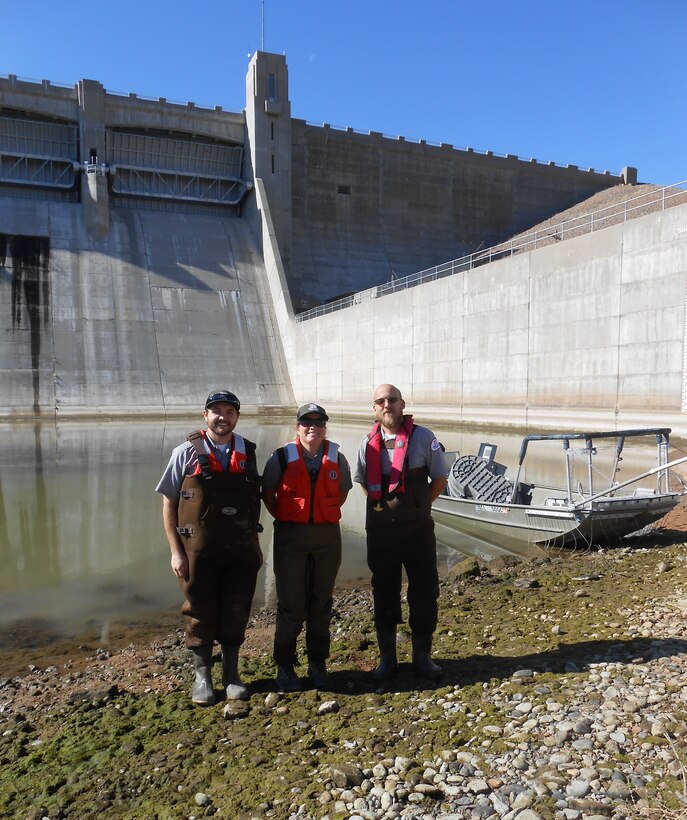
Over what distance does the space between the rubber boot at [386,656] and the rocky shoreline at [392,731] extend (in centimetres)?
9

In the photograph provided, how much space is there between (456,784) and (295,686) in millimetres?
1446

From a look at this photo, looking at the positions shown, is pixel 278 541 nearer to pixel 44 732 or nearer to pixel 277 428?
pixel 44 732

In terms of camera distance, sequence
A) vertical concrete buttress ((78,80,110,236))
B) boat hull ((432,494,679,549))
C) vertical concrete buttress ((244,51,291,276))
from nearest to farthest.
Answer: boat hull ((432,494,679,549)) → vertical concrete buttress ((78,80,110,236)) → vertical concrete buttress ((244,51,291,276))

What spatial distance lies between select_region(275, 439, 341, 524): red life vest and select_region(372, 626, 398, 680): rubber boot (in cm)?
84

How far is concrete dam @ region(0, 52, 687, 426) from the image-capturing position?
2111cm

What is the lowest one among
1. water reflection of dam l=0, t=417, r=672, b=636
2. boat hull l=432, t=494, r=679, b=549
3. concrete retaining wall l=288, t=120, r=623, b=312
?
water reflection of dam l=0, t=417, r=672, b=636

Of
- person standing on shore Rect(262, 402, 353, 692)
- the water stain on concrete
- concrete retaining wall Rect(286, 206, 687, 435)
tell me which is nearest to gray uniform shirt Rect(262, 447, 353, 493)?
person standing on shore Rect(262, 402, 353, 692)

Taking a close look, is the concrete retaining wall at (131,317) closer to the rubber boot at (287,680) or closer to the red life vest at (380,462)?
the rubber boot at (287,680)

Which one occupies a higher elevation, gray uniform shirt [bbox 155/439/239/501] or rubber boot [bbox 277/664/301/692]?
gray uniform shirt [bbox 155/439/239/501]

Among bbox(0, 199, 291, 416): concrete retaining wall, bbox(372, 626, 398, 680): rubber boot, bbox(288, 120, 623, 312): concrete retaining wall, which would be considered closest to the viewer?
bbox(372, 626, 398, 680): rubber boot

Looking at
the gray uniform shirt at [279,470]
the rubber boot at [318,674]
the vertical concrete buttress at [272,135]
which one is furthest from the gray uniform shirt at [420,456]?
the vertical concrete buttress at [272,135]

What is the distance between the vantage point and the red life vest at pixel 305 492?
3812 millimetres

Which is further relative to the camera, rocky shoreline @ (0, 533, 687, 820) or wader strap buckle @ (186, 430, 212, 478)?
wader strap buckle @ (186, 430, 212, 478)

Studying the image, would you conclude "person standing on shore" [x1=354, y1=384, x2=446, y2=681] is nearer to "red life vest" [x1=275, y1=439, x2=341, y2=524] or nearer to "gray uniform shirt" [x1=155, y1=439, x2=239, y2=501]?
"red life vest" [x1=275, y1=439, x2=341, y2=524]
